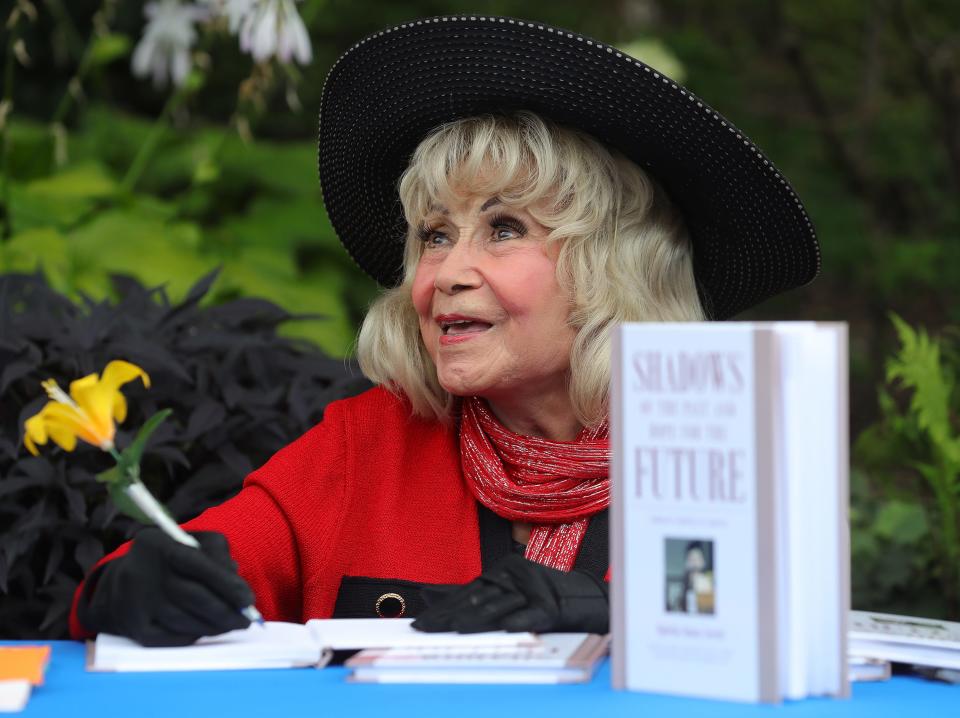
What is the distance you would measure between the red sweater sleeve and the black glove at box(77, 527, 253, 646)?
18.6 inches

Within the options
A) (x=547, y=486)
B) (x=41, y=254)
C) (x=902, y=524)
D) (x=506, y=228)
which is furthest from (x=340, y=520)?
(x=41, y=254)

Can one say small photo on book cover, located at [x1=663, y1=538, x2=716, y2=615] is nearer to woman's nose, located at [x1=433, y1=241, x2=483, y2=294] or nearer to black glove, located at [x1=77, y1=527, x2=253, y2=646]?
black glove, located at [x1=77, y1=527, x2=253, y2=646]

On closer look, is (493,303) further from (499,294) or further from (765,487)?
(765,487)

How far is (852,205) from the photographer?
5.90 meters

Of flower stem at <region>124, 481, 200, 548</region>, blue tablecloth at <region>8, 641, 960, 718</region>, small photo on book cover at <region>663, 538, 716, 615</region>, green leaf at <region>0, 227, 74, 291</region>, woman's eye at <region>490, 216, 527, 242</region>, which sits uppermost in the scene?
green leaf at <region>0, 227, 74, 291</region>

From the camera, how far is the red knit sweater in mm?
2287

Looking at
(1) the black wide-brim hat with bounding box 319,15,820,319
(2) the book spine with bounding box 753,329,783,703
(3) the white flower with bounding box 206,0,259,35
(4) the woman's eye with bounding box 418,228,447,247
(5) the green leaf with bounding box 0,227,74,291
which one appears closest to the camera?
(2) the book spine with bounding box 753,329,783,703

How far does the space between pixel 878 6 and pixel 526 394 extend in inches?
165

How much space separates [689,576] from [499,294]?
1.00 metres

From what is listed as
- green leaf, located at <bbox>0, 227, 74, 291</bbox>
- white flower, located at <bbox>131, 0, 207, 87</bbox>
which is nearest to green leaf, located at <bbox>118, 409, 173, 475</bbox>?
green leaf, located at <bbox>0, 227, 74, 291</bbox>

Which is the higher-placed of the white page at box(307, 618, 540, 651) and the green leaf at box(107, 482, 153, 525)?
the green leaf at box(107, 482, 153, 525)

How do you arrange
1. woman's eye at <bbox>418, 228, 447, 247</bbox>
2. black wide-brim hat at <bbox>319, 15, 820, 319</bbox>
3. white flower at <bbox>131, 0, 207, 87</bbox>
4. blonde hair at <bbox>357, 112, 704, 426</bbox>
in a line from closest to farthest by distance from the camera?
black wide-brim hat at <bbox>319, 15, 820, 319</bbox> < blonde hair at <bbox>357, 112, 704, 426</bbox> < woman's eye at <bbox>418, 228, 447, 247</bbox> < white flower at <bbox>131, 0, 207, 87</bbox>

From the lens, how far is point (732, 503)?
1367mm

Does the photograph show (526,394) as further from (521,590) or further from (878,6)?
(878,6)
